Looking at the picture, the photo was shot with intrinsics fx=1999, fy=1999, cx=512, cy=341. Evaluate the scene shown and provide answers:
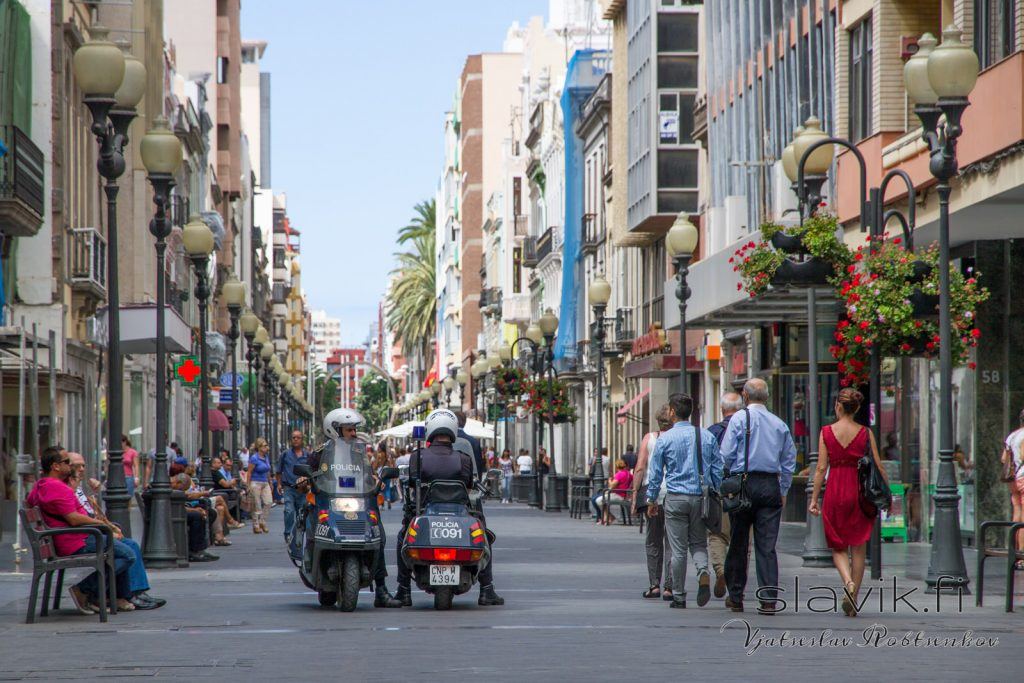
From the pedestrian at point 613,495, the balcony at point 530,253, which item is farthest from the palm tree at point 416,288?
the pedestrian at point 613,495

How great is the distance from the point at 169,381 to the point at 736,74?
20.9 m

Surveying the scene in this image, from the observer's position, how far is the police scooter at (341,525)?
16578 mm

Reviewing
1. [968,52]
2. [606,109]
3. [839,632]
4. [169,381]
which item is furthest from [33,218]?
[606,109]

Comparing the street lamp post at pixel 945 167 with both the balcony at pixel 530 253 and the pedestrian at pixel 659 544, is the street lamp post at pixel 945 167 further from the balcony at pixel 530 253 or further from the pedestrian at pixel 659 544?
the balcony at pixel 530 253

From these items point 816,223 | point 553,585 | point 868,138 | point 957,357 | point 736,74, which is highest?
point 736,74

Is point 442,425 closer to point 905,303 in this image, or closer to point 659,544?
point 659,544

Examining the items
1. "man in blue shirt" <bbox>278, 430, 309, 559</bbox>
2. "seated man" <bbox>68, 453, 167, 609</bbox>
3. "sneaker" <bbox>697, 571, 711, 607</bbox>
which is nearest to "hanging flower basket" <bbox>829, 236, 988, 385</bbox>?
"sneaker" <bbox>697, 571, 711, 607</bbox>

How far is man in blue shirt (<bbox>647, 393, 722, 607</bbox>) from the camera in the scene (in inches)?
645

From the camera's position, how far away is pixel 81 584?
53.2 feet

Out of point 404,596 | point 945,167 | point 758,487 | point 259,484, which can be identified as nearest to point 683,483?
Answer: point 758,487

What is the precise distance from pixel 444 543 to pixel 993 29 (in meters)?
10.2

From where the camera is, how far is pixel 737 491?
15.7 metres

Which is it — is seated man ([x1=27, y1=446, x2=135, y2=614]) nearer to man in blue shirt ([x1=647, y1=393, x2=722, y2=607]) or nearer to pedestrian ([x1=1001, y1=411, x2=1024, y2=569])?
man in blue shirt ([x1=647, y1=393, x2=722, y2=607])

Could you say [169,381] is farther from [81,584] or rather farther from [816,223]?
[81,584]
